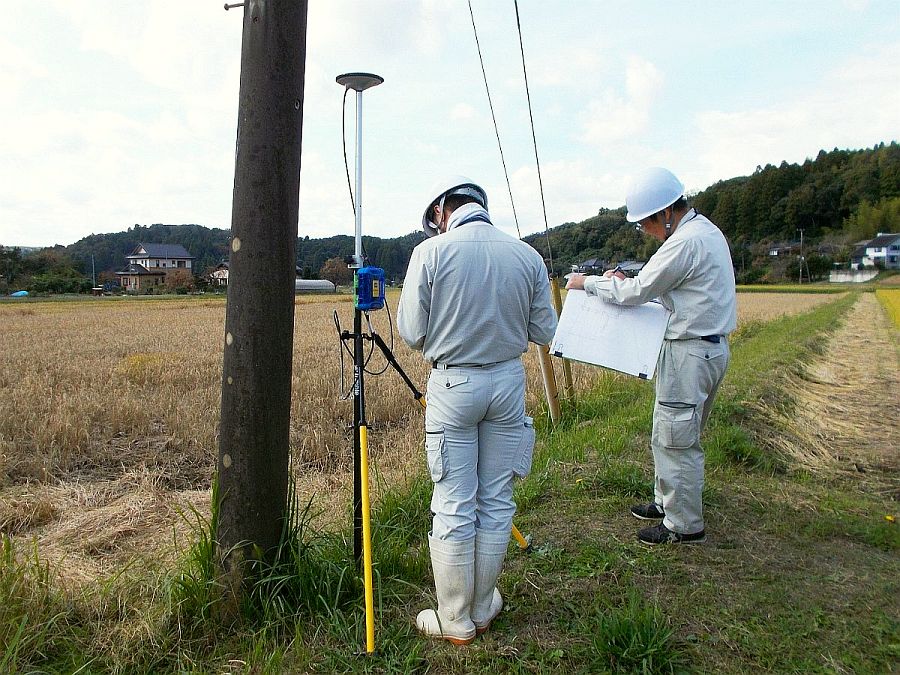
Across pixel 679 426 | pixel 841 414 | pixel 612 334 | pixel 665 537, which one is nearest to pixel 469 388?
pixel 612 334

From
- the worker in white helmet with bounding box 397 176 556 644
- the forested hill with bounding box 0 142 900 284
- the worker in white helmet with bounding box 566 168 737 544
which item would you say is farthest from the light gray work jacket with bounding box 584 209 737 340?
the forested hill with bounding box 0 142 900 284

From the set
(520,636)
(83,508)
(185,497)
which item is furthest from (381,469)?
(520,636)

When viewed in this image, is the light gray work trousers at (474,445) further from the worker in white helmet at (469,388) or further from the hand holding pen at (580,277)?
the hand holding pen at (580,277)

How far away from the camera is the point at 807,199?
8062 cm

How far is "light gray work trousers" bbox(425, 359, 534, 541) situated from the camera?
8.46 feet

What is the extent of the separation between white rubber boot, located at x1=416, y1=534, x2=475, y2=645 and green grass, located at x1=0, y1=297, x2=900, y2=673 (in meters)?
0.08

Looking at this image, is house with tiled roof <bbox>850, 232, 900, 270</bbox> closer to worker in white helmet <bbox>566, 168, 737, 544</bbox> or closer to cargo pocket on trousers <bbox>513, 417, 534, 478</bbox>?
worker in white helmet <bbox>566, 168, 737, 544</bbox>

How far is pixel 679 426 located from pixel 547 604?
1.28m

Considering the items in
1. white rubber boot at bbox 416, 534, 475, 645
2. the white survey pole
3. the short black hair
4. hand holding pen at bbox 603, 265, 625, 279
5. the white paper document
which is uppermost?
the white survey pole

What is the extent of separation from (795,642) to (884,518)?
2047 mm

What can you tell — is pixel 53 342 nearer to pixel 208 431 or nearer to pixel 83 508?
pixel 208 431

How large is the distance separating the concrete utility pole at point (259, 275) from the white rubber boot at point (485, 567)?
950 millimetres

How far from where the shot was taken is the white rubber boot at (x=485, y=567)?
2650 mm

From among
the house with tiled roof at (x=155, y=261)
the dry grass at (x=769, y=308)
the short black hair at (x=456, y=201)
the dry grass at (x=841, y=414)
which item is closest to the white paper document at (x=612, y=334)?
the short black hair at (x=456, y=201)
